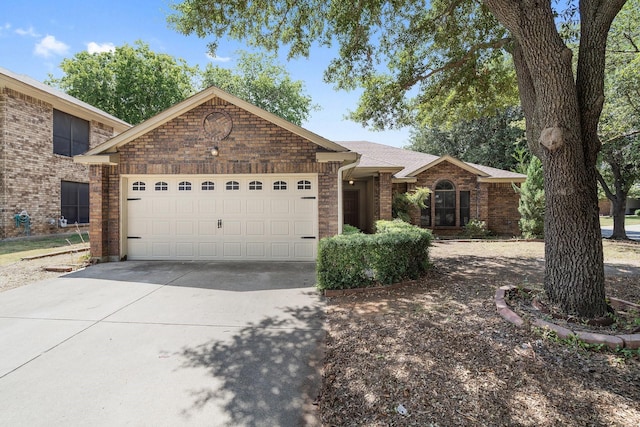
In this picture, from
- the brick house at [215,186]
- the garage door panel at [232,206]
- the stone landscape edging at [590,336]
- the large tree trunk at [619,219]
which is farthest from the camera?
the large tree trunk at [619,219]

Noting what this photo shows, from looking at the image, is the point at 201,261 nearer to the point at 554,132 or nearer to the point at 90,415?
the point at 90,415

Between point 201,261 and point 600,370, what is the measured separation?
8019 millimetres

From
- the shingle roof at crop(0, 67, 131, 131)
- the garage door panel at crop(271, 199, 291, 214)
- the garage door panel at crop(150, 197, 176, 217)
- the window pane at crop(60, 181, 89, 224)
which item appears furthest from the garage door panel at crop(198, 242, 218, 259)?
the window pane at crop(60, 181, 89, 224)

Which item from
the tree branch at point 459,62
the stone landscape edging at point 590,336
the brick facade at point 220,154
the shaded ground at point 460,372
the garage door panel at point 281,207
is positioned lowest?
the shaded ground at point 460,372

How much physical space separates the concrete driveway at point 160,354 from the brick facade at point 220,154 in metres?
2.66

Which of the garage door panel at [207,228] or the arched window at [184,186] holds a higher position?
the arched window at [184,186]

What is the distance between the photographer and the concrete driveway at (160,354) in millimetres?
2441

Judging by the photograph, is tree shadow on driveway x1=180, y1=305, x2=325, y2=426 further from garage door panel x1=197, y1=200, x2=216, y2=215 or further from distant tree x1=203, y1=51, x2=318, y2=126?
distant tree x1=203, y1=51, x2=318, y2=126

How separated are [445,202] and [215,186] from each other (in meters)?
10.4

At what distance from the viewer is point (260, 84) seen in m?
27.2

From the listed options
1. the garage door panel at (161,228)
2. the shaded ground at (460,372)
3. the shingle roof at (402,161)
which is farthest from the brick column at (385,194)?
the garage door panel at (161,228)

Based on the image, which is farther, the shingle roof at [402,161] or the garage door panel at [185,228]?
the shingle roof at [402,161]

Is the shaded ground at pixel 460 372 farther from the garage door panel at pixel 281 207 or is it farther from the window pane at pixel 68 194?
the window pane at pixel 68 194

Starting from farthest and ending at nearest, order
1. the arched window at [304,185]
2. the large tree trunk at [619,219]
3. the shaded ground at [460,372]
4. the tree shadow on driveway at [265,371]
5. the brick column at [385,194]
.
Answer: the large tree trunk at [619,219], the brick column at [385,194], the arched window at [304,185], the tree shadow on driveway at [265,371], the shaded ground at [460,372]
